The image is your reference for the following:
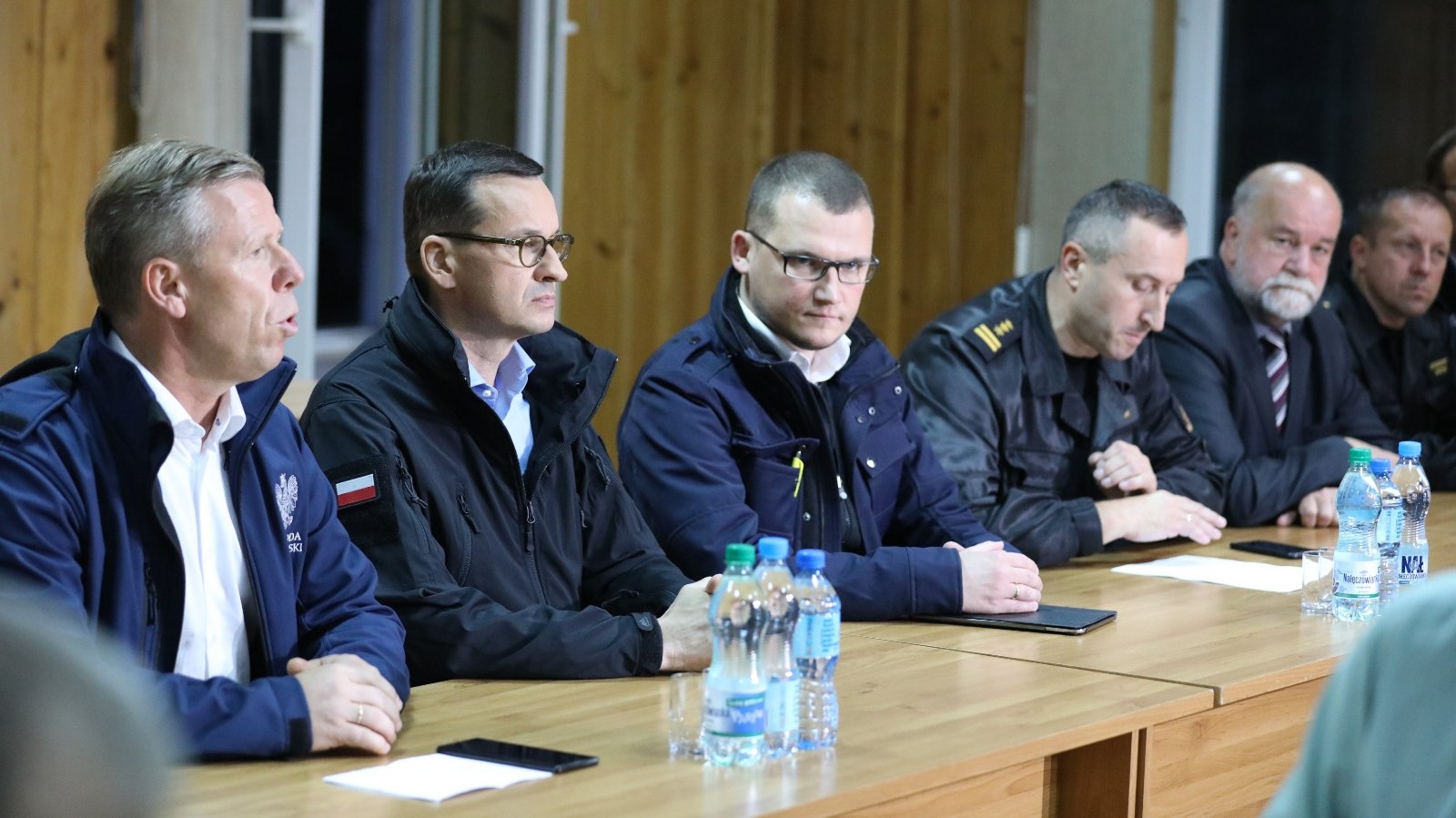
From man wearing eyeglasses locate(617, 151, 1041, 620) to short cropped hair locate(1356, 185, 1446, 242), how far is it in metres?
2.16

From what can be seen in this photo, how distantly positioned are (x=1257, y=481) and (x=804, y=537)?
4.53ft

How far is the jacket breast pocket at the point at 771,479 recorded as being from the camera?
2947 millimetres

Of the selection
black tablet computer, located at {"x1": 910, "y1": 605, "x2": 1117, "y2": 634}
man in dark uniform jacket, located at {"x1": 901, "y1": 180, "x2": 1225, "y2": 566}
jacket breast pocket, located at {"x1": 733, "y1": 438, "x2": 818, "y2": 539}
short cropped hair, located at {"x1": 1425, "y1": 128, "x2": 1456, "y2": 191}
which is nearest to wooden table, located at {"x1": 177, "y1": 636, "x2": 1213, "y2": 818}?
black tablet computer, located at {"x1": 910, "y1": 605, "x2": 1117, "y2": 634}

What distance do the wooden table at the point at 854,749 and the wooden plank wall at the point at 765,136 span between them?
2.84 m

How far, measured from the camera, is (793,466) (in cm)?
299

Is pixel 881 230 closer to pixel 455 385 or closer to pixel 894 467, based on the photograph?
pixel 894 467

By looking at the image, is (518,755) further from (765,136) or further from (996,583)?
(765,136)

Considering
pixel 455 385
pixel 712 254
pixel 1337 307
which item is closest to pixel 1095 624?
pixel 455 385

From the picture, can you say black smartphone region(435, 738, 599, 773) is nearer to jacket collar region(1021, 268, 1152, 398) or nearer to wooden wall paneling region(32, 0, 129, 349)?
jacket collar region(1021, 268, 1152, 398)

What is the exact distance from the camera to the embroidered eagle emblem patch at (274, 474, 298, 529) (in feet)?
6.72

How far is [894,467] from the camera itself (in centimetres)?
317

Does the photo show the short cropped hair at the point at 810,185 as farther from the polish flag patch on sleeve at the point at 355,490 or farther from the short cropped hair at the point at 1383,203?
the short cropped hair at the point at 1383,203

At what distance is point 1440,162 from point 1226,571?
263 centimetres

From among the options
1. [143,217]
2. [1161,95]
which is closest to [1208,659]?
[143,217]
